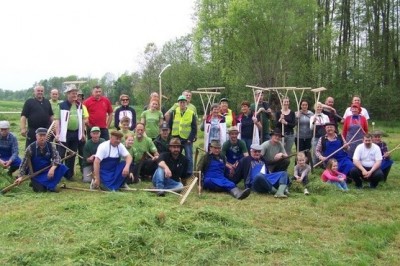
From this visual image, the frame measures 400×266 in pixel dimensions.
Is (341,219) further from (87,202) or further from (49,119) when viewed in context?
(49,119)

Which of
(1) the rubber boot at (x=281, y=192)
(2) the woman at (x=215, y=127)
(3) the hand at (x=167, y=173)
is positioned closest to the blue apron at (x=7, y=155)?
(3) the hand at (x=167, y=173)

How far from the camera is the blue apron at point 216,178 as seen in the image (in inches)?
318

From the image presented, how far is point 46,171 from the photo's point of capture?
796 centimetres

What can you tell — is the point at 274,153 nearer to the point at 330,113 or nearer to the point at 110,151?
the point at 330,113

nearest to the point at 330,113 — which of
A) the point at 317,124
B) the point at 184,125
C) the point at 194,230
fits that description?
the point at 317,124

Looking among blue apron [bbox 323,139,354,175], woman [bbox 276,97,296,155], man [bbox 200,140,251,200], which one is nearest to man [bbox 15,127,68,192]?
man [bbox 200,140,251,200]

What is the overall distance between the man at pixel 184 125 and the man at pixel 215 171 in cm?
69

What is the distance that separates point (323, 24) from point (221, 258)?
26.8 m

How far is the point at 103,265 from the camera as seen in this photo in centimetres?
441

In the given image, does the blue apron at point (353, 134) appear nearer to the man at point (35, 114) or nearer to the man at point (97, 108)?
the man at point (97, 108)

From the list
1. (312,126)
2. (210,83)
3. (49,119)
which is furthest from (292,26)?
(49,119)

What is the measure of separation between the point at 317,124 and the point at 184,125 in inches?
115

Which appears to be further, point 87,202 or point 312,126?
point 312,126

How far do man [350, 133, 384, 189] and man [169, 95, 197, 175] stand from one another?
3.04m
